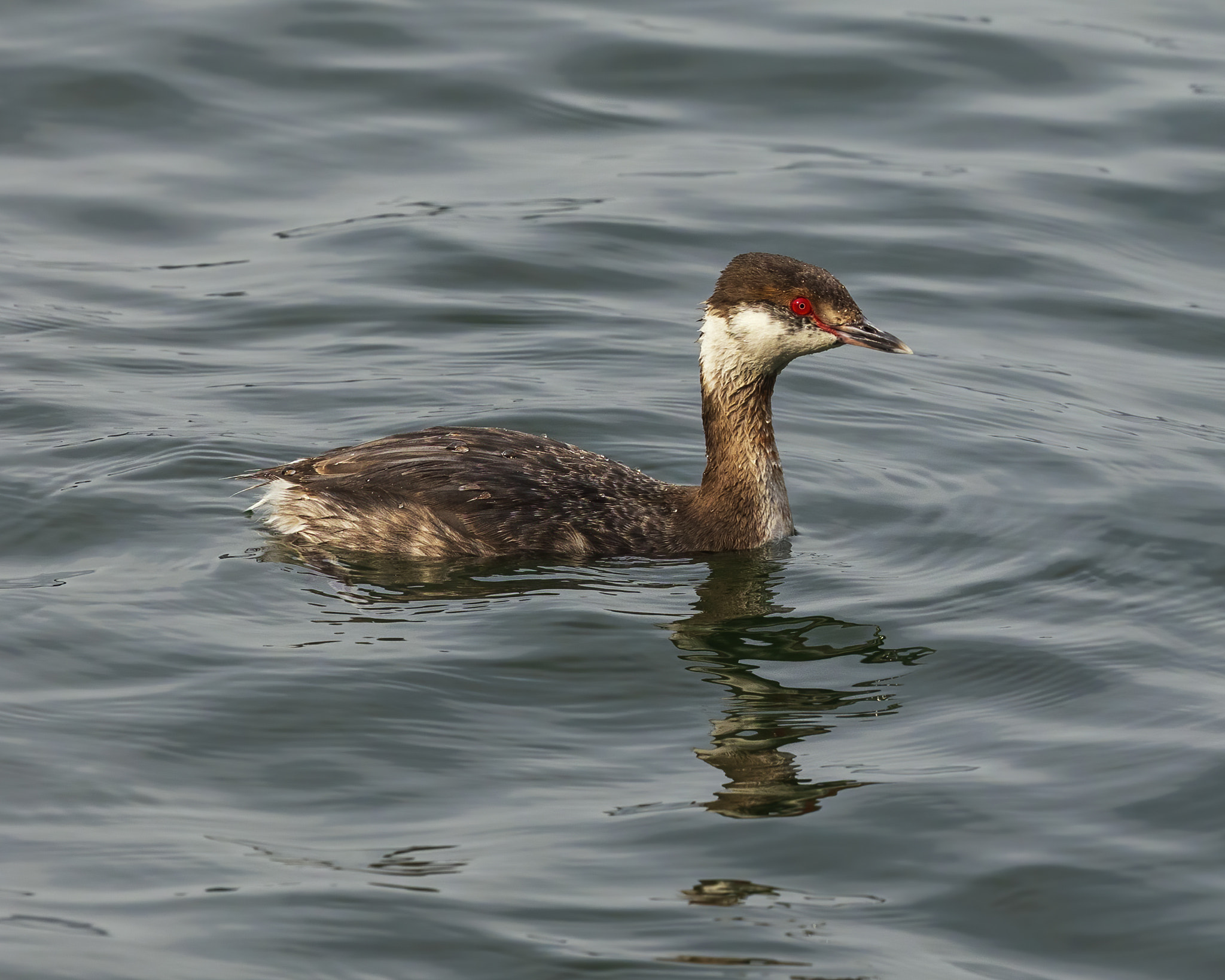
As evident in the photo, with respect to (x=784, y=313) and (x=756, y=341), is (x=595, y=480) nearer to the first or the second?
(x=756, y=341)

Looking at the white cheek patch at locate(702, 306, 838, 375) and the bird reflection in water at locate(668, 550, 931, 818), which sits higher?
the white cheek patch at locate(702, 306, 838, 375)

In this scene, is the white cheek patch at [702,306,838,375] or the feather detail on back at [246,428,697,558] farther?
the white cheek patch at [702,306,838,375]

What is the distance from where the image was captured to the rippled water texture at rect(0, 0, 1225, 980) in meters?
6.90

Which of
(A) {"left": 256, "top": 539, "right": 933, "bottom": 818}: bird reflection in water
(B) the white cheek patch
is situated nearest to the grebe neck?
(B) the white cheek patch

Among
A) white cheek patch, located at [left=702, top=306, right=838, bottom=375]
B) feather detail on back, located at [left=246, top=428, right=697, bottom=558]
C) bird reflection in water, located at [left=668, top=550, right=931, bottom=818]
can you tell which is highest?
white cheek patch, located at [left=702, top=306, right=838, bottom=375]

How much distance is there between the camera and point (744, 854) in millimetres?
7164

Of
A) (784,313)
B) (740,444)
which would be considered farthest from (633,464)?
(784,313)

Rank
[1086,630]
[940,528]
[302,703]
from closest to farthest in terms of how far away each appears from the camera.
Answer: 1. [302,703]
2. [1086,630]
3. [940,528]

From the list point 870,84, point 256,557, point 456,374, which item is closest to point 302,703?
point 256,557

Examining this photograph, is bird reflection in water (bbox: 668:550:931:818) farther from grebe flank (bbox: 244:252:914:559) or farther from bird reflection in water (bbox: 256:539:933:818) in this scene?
grebe flank (bbox: 244:252:914:559)

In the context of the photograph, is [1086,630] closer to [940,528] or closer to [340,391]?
[940,528]

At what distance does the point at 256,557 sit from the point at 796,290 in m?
3.10

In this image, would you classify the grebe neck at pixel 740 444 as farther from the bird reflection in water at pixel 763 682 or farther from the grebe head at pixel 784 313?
the bird reflection in water at pixel 763 682

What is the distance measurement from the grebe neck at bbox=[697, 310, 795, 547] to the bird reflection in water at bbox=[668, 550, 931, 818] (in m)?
0.22
